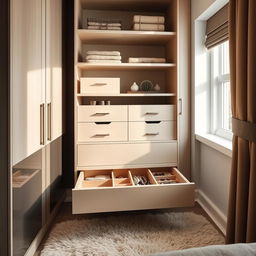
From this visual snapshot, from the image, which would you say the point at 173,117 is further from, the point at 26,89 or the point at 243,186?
the point at 26,89

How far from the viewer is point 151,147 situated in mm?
2260

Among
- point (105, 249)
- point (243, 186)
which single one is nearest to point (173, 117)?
point (243, 186)

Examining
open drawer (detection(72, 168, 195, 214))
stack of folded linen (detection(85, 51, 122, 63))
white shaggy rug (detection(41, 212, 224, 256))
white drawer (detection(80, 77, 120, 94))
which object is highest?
stack of folded linen (detection(85, 51, 122, 63))

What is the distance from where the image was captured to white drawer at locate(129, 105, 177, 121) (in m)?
2.23

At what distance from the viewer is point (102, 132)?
2201 millimetres

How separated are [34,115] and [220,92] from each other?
1.63 meters

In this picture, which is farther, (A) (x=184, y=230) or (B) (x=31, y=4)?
(A) (x=184, y=230)

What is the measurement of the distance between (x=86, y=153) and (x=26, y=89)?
91 centimetres

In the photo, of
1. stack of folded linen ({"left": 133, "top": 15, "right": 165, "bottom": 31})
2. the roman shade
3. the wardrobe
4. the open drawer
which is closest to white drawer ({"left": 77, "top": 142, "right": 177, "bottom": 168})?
the wardrobe

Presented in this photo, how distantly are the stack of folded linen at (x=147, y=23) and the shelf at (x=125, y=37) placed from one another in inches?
2.8

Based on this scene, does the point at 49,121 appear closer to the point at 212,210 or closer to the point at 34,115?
the point at 34,115

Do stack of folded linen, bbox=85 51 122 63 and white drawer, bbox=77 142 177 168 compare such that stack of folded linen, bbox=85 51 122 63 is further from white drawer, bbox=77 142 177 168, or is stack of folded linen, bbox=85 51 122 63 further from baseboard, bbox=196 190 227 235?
baseboard, bbox=196 190 227 235

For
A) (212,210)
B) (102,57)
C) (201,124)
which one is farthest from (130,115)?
(212,210)

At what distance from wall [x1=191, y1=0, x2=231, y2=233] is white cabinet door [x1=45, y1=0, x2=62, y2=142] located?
1.21m
